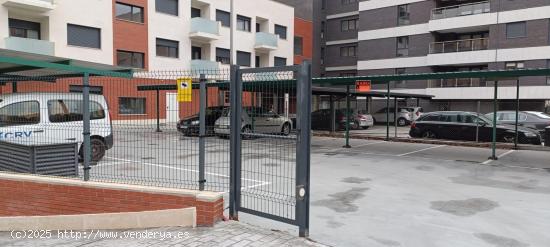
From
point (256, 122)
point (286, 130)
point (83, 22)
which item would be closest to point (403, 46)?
point (83, 22)

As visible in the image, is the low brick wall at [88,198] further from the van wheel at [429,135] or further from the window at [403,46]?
the window at [403,46]

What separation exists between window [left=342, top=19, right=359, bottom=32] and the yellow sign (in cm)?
4237

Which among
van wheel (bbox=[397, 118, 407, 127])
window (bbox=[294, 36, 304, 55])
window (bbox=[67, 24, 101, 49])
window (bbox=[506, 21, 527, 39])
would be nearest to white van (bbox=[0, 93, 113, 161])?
window (bbox=[67, 24, 101, 49])

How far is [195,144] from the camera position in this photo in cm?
606

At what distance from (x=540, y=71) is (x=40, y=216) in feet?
36.6

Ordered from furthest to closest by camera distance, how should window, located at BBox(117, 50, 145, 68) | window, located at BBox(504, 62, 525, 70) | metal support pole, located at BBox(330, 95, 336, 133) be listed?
window, located at BBox(504, 62, 525, 70)
window, located at BBox(117, 50, 145, 68)
metal support pole, located at BBox(330, 95, 336, 133)

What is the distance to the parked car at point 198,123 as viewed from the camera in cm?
551

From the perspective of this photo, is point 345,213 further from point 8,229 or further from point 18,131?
point 18,131

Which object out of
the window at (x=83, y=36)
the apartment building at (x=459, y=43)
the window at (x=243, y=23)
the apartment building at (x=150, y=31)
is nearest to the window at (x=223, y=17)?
the apartment building at (x=150, y=31)

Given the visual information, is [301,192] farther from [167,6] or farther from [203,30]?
[203,30]

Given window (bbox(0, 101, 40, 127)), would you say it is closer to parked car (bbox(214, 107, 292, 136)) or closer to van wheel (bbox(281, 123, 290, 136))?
parked car (bbox(214, 107, 292, 136))

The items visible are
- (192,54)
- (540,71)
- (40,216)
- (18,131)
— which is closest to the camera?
(40,216)

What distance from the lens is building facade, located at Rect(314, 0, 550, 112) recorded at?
101 feet

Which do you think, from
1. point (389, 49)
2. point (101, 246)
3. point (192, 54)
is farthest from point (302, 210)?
point (389, 49)
